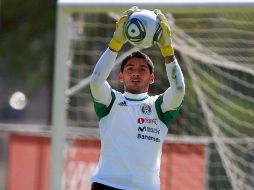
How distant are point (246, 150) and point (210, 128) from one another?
416mm

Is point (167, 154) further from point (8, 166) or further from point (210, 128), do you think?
point (8, 166)

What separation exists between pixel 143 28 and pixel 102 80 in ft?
1.11

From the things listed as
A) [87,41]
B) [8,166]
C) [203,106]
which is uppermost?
[87,41]

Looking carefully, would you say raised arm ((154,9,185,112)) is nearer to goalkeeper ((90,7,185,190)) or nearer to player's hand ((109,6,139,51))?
goalkeeper ((90,7,185,190))

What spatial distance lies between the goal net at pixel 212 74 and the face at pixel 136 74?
74.8 inches

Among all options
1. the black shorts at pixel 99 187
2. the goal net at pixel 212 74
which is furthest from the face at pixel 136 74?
the goal net at pixel 212 74

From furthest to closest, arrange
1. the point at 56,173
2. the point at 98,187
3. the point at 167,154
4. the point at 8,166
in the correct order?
the point at 8,166, the point at 167,154, the point at 56,173, the point at 98,187

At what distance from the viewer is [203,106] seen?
7715mm

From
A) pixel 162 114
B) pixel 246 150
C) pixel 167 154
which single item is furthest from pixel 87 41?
pixel 162 114

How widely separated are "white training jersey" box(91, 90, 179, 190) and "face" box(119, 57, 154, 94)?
4 cm

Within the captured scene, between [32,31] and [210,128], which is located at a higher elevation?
[32,31]

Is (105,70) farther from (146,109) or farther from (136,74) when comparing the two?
(146,109)

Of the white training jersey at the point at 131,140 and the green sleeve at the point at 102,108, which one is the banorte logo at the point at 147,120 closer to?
the white training jersey at the point at 131,140

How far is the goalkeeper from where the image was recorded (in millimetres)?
4816
